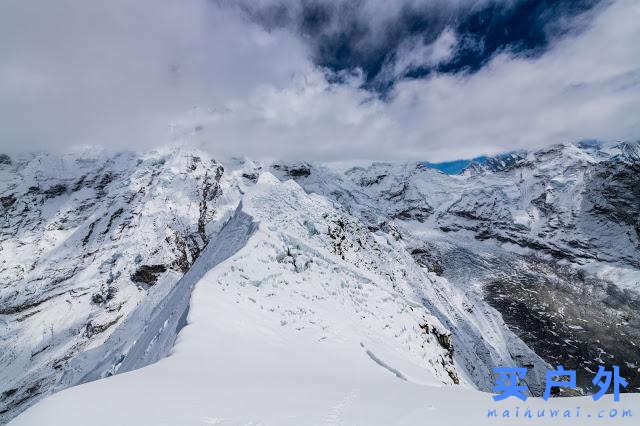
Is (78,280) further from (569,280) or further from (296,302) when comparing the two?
(569,280)

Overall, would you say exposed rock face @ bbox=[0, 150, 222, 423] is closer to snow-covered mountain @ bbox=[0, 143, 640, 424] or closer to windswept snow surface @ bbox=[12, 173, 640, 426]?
snow-covered mountain @ bbox=[0, 143, 640, 424]

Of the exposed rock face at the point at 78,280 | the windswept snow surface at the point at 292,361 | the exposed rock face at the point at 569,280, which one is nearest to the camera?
the windswept snow surface at the point at 292,361

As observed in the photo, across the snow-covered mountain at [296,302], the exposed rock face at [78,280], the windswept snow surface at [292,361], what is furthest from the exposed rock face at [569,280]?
the exposed rock face at [78,280]

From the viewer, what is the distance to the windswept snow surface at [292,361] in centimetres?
632

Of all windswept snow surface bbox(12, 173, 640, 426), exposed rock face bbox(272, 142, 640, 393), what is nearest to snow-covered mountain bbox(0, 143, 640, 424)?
windswept snow surface bbox(12, 173, 640, 426)

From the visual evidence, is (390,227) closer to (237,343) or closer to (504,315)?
(504,315)

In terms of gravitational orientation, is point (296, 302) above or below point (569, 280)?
below

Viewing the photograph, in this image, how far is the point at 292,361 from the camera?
11.8 meters

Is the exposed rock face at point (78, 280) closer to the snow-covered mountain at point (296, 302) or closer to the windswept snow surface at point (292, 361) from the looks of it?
the snow-covered mountain at point (296, 302)

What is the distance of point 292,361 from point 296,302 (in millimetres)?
6539

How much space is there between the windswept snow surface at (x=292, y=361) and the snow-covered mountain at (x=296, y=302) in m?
0.10

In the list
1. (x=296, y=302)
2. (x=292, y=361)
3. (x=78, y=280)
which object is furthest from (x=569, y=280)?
(x=78, y=280)

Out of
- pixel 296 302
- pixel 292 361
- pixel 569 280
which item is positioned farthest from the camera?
pixel 569 280

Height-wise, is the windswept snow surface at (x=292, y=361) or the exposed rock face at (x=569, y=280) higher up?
the exposed rock face at (x=569, y=280)
